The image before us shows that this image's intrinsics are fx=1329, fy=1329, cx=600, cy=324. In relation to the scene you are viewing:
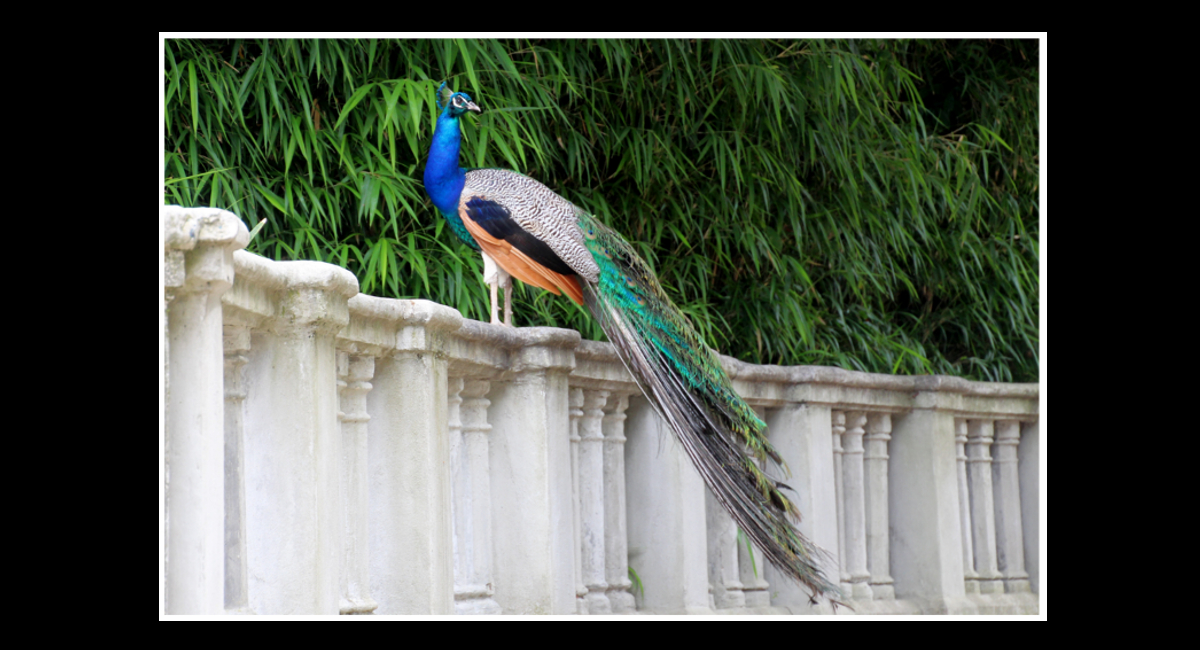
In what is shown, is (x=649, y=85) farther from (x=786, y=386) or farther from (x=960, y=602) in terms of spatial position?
(x=960, y=602)

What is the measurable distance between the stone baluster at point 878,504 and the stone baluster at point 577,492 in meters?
1.39

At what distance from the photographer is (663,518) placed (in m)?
3.49

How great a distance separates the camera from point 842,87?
3.89 metres

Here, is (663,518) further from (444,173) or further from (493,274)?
(444,173)

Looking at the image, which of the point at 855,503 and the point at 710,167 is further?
the point at 855,503

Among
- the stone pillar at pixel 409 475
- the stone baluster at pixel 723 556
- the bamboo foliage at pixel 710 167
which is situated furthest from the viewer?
the stone baluster at pixel 723 556

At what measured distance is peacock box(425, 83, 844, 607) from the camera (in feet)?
10.7

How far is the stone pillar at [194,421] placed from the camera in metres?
1.83

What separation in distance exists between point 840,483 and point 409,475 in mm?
2014

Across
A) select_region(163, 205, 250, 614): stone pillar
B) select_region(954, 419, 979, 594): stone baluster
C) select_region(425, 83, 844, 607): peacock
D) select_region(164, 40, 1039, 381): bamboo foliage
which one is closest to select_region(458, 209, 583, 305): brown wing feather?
select_region(425, 83, 844, 607): peacock

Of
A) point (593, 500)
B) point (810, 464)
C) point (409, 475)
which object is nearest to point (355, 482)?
point (409, 475)

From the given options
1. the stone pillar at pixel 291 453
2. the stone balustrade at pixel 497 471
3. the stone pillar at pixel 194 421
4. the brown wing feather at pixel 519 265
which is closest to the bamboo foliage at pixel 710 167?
the brown wing feather at pixel 519 265

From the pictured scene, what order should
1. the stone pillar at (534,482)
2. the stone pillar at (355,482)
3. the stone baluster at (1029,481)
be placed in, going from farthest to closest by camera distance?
the stone baluster at (1029,481)
the stone pillar at (534,482)
the stone pillar at (355,482)

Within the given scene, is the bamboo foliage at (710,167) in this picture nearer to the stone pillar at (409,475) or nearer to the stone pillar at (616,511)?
the stone pillar at (616,511)
